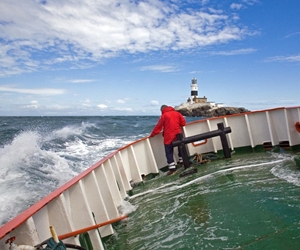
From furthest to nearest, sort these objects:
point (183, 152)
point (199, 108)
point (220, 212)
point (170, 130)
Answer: point (199, 108) → point (170, 130) → point (183, 152) → point (220, 212)

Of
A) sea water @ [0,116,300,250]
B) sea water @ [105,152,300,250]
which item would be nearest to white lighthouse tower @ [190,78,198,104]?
sea water @ [0,116,300,250]

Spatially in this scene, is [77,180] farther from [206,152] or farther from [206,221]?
[206,152]

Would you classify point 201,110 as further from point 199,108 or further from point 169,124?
point 169,124

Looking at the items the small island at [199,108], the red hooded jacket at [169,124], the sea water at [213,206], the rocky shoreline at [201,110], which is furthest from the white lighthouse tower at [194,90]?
the red hooded jacket at [169,124]

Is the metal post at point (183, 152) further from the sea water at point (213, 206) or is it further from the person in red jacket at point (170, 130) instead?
the sea water at point (213, 206)

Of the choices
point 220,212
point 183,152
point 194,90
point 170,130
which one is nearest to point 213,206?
point 220,212

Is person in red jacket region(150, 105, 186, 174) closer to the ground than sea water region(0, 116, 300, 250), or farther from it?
farther from it

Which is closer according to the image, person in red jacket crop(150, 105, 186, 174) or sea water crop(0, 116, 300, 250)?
sea water crop(0, 116, 300, 250)

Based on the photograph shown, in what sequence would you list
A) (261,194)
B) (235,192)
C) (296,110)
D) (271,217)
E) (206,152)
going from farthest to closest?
1. (206,152)
2. (296,110)
3. (235,192)
4. (261,194)
5. (271,217)

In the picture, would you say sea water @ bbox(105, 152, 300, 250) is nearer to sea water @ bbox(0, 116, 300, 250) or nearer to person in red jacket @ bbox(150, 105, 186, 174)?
sea water @ bbox(0, 116, 300, 250)

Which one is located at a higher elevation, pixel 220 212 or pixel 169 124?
pixel 169 124

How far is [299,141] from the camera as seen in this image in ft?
28.8

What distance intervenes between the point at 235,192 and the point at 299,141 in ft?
15.7

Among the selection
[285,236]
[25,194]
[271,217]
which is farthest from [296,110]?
[25,194]
